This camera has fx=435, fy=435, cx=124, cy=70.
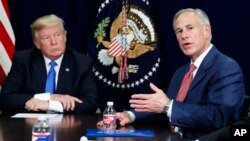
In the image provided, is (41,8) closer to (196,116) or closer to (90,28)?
(90,28)

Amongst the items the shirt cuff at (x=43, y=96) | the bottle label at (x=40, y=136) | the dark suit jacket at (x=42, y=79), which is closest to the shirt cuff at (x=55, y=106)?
the shirt cuff at (x=43, y=96)

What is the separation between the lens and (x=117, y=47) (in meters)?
4.11

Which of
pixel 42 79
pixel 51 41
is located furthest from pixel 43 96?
pixel 51 41

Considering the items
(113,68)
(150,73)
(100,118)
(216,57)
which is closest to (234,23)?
(150,73)

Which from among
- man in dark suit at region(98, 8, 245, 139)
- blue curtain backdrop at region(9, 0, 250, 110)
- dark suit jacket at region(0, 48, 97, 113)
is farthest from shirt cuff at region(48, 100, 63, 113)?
blue curtain backdrop at region(9, 0, 250, 110)

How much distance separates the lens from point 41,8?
4.30 m

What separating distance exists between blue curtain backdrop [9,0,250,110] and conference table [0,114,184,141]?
142cm

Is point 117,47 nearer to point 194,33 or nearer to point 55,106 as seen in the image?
point 55,106

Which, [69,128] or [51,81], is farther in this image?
[51,81]

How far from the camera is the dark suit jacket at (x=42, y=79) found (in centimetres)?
325

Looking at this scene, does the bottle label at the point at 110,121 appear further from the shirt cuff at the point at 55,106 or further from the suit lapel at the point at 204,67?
the shirt cuff at the point at 55,106

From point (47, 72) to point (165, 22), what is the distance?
1316 millimetres

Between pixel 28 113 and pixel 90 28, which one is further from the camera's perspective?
pixel 90 28

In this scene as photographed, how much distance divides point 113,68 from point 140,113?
60.6 inches
